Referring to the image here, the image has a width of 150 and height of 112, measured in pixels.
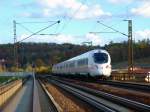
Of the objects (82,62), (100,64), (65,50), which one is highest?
(65,50)

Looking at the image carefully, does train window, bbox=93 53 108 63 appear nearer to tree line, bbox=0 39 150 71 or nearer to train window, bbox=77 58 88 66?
train window, bbox=77 58 88 66

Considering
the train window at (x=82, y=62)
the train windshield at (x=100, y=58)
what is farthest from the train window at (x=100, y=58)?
the train window at (x=82, y=62)

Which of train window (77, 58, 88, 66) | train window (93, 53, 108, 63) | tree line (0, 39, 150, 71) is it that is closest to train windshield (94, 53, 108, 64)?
train window (93, 53, 108, 63)

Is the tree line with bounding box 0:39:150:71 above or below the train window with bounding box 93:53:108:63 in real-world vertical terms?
above

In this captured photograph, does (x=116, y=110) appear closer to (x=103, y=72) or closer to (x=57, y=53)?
(x=103, y=72)

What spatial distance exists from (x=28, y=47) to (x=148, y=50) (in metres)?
40.6

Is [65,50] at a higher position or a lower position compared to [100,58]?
higher

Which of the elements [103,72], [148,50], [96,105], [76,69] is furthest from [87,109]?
[148,50]

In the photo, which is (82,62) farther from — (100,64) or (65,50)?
(65,50)

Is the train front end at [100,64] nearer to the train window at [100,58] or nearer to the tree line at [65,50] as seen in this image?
the train window at [100,58]

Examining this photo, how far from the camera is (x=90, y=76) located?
60.5 metres

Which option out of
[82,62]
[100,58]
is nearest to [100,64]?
[100,58]

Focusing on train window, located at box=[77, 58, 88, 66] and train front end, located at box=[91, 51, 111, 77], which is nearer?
train front end, located at box=[91, 51, 111, 77]

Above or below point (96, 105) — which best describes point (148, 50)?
above
